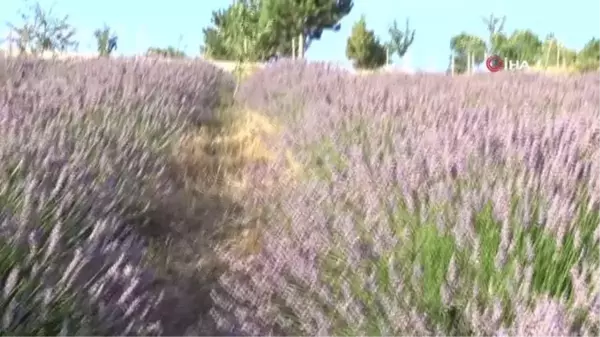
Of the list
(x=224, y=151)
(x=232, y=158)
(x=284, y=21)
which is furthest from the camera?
(x=284, y=21)

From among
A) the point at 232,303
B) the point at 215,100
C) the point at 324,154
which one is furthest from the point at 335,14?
the point at 232,303

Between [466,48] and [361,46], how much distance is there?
12.1 m

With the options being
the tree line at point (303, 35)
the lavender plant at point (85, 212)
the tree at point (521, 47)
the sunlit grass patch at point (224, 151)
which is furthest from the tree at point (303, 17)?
the lavender plant at point (85, 212)

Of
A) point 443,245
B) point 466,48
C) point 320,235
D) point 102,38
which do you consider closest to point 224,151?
point 320,235

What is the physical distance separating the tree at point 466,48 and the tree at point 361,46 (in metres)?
6.69

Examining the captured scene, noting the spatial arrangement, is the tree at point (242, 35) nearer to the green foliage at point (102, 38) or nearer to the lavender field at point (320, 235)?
the green foliage at point (102, 38)

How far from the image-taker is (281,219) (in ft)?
10.1

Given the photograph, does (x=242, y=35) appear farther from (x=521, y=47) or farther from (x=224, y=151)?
(x=521, y=47)

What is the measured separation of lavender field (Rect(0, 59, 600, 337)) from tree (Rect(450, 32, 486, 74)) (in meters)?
29.4

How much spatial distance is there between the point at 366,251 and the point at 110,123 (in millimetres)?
1627

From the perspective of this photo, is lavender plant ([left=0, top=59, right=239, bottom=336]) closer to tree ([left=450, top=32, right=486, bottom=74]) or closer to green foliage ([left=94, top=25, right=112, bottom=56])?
green foliage ([left=94, top=25, right=112, bottom=56])

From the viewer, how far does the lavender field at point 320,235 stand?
175 cm

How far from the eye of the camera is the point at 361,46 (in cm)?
2600

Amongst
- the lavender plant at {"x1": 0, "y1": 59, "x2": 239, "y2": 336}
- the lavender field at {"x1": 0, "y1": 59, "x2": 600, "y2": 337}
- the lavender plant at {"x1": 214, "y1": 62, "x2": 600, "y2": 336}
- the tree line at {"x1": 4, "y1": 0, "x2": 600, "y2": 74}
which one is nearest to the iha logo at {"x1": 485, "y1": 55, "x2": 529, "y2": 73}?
the tree line at {"x1": 4, "y1": 0, "x2": 600, "y2": 74}
